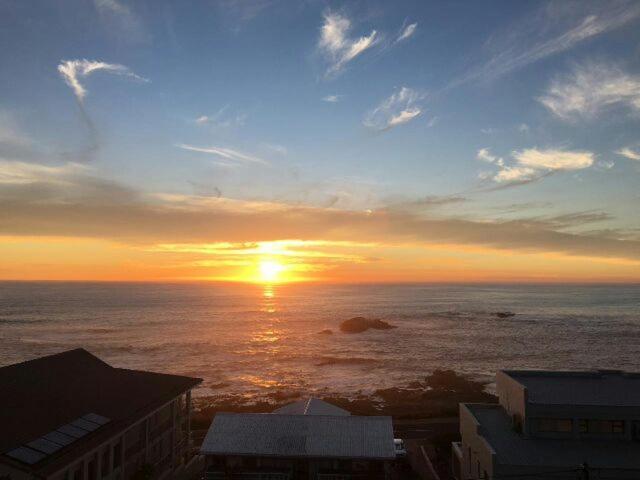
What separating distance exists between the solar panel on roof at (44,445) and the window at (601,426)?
2542 centimetres

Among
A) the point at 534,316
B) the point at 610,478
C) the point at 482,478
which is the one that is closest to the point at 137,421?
the point at 482,478

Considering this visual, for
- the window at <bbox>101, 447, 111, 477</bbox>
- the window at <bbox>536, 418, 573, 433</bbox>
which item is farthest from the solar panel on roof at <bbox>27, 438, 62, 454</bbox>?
the window at <bbox>536, 418, 573, 433</bbox>

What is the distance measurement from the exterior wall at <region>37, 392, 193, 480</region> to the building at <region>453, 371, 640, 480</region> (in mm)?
17747

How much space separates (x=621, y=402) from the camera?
86.3ft

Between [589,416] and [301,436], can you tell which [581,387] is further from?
[301,436]

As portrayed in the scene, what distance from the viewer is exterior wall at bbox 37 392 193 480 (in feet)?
68.0

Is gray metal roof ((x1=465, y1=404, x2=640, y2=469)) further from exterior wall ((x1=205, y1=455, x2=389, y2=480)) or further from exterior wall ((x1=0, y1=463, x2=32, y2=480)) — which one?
exterior wall ((x1=0, y1=463, x2=32, y2=480))

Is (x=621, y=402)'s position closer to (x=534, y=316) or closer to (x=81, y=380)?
(x=81, y=380)

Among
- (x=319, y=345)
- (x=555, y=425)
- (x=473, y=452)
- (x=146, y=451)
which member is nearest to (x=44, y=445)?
(x=146, y=451)

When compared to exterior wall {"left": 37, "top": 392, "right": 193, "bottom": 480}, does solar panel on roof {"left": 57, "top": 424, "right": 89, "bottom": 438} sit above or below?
above

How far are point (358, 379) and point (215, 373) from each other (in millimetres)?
21535

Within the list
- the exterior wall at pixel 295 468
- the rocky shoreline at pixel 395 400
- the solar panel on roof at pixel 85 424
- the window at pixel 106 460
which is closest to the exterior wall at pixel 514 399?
the exterior wall at pixel 295 468

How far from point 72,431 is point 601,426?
26.3 meters

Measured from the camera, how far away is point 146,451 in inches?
1024
